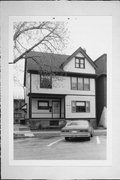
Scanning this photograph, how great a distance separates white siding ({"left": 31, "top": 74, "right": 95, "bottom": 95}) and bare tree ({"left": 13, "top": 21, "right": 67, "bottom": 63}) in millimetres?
→ 528

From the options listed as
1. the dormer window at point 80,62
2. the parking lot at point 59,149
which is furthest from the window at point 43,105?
the dormer window at point 80,62

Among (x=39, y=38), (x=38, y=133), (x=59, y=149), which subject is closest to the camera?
(x=59, y=149)

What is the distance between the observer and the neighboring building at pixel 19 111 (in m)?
3.92

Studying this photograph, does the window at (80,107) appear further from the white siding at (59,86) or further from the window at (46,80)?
the window at (46,80)

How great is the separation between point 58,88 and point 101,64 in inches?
36.8

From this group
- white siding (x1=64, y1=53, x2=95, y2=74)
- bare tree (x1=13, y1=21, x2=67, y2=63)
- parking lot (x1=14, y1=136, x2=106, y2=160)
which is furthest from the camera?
white siding (x1=64, y1=53, x2=95, y2=74)

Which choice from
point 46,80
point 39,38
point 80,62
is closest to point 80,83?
point 80,62

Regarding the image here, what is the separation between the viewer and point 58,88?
412 cm

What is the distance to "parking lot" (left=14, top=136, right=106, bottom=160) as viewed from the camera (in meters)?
3.88

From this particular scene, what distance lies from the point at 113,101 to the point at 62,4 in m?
1.91

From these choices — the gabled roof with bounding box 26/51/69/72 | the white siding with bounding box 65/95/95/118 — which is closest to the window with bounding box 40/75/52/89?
the gabled roof with bounding box 26/51/69/72

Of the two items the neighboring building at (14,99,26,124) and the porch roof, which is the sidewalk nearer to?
the neighboring building at (14,99,26,124)

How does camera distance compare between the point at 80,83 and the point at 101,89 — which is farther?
the point at 80,83

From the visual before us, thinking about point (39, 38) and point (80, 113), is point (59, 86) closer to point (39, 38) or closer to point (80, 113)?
point (80, 113)
